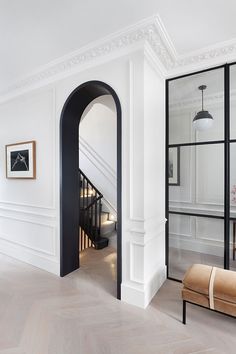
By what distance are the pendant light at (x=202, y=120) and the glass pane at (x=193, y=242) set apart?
1.21m

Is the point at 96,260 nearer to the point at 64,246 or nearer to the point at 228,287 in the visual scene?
the point at 64,246

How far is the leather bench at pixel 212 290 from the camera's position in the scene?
71.8 inches

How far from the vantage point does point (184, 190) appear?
287 cm

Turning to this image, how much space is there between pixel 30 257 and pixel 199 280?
2.62m

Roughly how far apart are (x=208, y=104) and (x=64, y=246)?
2.78 metres

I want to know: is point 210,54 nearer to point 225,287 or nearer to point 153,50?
point 153,50

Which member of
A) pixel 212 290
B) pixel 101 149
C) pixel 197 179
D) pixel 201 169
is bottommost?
pixel 212 290

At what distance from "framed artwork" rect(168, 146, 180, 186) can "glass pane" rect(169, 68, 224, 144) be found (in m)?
0.14

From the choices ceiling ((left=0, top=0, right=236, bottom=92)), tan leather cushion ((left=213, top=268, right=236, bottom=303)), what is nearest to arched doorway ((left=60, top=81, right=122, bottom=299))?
ceiling ((left=0, top=0, right=236, bottom=92))

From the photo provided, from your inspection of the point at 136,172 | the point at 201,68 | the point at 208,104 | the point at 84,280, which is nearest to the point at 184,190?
the point at 136,172

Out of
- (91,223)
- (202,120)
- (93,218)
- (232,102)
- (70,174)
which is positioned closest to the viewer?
(232,102)

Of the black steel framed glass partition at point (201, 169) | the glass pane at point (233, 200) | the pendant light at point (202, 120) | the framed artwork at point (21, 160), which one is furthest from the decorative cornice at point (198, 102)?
the framed artwork at point (21, 160)

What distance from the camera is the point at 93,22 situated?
6.66 feet

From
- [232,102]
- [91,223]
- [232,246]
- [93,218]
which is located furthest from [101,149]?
[232,246]
